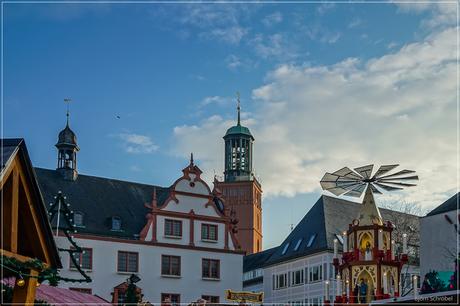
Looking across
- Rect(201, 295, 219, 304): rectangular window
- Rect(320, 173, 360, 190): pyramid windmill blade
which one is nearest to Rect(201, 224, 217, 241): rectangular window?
Rect(201, 295, 219, 304): rectangular window

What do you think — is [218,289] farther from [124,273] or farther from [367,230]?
[367,230]

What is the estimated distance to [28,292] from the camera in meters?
11.5

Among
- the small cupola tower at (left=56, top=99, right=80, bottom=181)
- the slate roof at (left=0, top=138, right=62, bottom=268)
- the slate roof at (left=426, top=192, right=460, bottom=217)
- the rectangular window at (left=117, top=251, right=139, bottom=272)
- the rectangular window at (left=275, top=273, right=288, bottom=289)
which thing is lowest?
the slate roof at (left=0, top=138, right=62, bottom=268)

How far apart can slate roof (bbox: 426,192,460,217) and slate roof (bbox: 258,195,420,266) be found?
23761 mm

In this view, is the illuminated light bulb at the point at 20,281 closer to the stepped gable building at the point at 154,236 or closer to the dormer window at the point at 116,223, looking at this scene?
the stepped gable building at the point at 154,236

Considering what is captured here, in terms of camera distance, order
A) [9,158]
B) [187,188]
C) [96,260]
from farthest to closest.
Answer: [187,188], [96,260], [9,158]

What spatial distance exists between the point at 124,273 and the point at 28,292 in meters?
42.4

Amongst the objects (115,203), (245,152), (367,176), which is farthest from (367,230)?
(245,152)

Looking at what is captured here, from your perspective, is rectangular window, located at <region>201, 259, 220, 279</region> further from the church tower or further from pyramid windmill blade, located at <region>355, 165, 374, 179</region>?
the church tower

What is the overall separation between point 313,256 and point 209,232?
9.57 metres

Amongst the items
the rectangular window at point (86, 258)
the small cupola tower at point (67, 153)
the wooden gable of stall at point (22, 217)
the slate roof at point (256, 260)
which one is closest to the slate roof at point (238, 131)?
the slate roof at point (256, 260)

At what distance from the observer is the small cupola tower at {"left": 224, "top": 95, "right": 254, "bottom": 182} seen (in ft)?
353

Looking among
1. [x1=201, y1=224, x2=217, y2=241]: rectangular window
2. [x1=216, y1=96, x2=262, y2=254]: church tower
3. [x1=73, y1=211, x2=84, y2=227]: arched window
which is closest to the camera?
[x1=73, y1=211, x2=84, y2=227]: arched window

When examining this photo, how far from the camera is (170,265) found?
181ft
